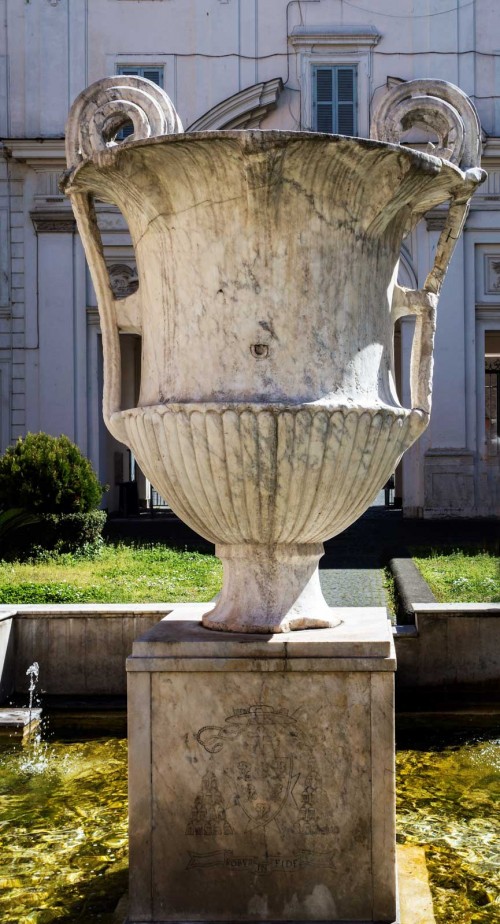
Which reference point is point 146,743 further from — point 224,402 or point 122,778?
point 122,778

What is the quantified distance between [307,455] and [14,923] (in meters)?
1.62

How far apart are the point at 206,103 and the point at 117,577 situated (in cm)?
1015

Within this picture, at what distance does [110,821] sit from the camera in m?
3.97

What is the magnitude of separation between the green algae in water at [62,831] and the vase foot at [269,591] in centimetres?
93

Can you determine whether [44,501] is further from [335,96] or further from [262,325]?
[335,96]

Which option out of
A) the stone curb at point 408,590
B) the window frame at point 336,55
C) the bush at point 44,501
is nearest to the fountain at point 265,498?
the stone curb at point 408,590

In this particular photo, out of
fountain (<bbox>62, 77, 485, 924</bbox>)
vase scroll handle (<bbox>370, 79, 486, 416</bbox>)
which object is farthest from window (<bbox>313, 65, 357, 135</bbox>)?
fountain (<bbox>62, 77, 485, 924</bbox>)

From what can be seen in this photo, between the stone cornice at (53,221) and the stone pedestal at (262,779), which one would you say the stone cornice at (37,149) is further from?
the stone pedestal at (262,779)

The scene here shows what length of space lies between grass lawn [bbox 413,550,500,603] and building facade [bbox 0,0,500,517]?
242 inches

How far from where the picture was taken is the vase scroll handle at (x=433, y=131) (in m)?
3.32

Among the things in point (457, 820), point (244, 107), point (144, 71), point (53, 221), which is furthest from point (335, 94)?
point (457, 820)

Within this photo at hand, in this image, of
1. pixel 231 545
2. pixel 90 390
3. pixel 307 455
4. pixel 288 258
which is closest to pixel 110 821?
pixel 231 545

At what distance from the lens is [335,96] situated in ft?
55.1

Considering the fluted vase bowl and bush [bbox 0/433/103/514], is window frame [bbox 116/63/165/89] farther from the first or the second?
the fluted vase bowl
